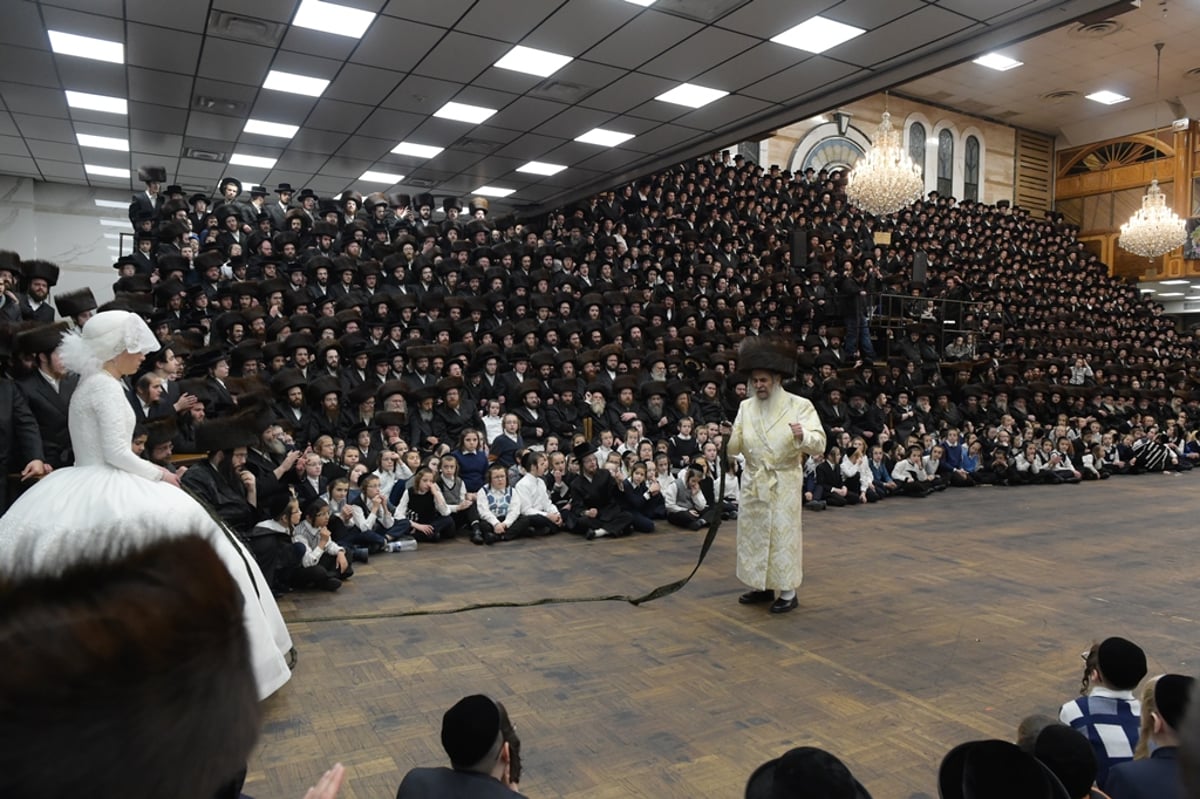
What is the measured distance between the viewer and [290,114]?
10594 millimetres

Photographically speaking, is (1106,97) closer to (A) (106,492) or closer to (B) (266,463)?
(B) (266,463)

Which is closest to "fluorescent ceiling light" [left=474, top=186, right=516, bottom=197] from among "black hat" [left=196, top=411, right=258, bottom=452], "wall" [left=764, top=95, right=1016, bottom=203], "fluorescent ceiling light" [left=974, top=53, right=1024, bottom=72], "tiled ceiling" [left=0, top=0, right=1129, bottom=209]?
"tiled ceiling" [left=0, top=0, right=1129, bottom=209]

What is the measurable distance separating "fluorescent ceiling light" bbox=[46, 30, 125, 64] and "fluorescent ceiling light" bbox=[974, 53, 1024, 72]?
63.1 feet

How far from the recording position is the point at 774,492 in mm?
5297

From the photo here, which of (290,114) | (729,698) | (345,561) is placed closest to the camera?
(729,698)

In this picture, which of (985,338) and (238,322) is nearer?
(238,322)

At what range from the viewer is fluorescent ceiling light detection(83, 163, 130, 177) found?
45.5 ft

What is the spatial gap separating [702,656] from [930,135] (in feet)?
79.4

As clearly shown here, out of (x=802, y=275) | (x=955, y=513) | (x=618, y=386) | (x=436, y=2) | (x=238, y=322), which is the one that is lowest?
(x=955, y=513)

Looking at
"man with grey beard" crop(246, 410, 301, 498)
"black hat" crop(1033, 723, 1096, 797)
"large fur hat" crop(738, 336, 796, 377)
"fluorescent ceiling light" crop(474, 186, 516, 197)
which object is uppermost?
"fluorescent ceiling light" crop(474, 186, 516, 197)

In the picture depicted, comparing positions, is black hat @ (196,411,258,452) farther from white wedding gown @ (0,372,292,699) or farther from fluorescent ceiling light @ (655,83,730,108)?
fluorescent ceiling light @ (655,83,730,108)

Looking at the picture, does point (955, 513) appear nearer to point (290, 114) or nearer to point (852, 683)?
point (852, 683)

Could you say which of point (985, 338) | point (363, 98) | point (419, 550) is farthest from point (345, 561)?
point (985, 338)

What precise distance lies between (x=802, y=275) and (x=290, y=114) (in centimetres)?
987
